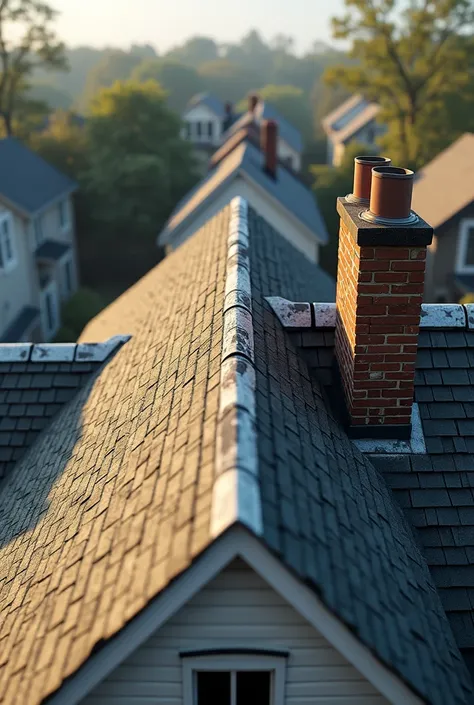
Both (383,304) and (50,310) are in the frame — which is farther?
(50,310)

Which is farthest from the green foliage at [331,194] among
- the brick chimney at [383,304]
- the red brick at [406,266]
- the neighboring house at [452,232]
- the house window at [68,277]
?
the red brick at [406,266]

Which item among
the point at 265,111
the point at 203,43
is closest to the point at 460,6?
the point at 265,111

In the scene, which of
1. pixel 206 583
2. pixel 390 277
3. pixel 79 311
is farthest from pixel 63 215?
pixel 206 583

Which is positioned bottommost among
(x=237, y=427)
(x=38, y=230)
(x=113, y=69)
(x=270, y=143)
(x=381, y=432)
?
(x=38, y=230)

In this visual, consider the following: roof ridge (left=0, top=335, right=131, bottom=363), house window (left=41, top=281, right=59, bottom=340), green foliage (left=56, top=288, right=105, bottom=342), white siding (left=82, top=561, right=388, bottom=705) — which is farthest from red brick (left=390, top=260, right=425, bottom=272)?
house window (left=41, top=281, right=59, bottom=340)

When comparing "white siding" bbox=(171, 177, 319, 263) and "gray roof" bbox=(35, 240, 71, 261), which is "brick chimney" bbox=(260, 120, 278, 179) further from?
"gray roof" bbox=(35, 240, 71, 261)

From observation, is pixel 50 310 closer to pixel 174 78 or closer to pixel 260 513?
pixel 260 513

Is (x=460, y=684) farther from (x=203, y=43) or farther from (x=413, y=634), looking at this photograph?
(x=203, y=43)
